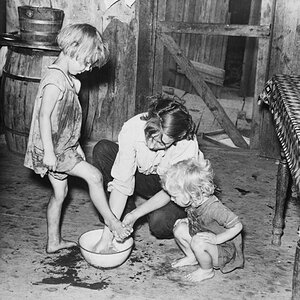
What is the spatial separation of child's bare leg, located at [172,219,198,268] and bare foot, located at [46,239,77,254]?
70cm

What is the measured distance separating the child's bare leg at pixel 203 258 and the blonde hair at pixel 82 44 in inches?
47.8

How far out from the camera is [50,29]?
5457 mm

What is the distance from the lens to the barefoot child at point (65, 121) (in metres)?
3.43

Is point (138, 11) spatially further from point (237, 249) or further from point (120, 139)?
point (237, 249)

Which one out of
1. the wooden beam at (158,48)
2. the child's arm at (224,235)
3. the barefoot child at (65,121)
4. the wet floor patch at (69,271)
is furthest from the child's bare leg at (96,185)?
the wooden beam at (158,48)

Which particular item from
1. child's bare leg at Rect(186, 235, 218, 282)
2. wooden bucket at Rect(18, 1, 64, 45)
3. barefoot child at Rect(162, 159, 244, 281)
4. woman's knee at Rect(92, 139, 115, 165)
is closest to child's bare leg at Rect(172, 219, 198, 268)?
barefoot child at Rect(162, 159, 244, 281)

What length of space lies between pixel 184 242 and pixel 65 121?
40.8 inches

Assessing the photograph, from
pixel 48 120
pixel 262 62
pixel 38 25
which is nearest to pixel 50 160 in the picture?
pixel 48 120

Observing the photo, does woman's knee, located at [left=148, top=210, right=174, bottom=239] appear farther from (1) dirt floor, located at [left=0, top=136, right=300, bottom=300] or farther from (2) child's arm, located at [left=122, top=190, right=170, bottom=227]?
(2) child's arm, located at [left=122, top=190, right=170, bottom=227]

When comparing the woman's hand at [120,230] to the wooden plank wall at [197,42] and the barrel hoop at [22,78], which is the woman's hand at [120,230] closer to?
the barrel hoop at [22,78]

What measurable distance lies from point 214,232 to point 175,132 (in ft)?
2.11

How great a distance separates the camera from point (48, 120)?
3.40 m

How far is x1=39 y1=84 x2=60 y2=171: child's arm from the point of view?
134 inches

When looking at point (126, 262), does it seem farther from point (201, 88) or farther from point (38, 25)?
point (201, 88)
